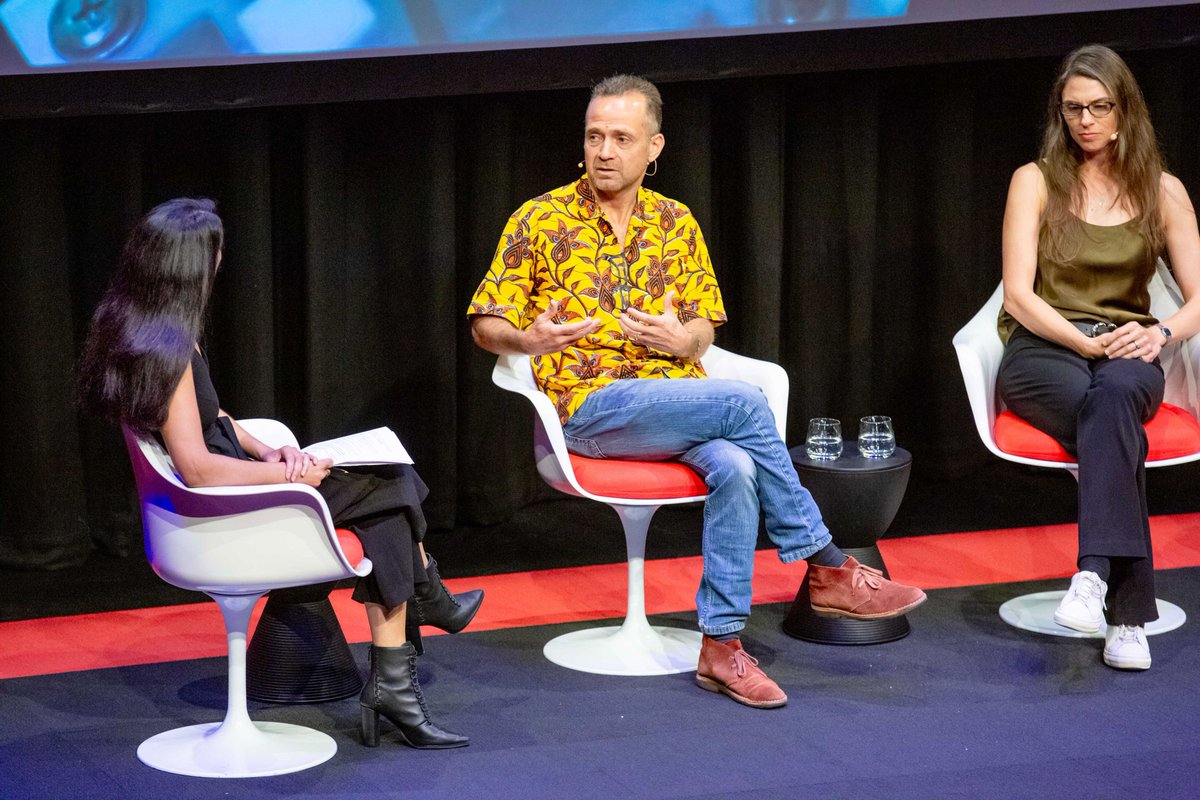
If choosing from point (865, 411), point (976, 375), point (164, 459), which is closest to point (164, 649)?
point (164, 459)

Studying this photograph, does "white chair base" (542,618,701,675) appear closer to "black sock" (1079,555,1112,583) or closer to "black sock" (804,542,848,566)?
"black sock" (804,542,848,566)

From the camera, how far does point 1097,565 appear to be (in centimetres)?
360

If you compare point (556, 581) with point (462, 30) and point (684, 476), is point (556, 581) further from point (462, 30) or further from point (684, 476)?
point (462, 30)

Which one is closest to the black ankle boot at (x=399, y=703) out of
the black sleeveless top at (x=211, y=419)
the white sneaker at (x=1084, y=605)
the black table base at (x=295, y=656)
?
the black table base at (x=295, y=656)

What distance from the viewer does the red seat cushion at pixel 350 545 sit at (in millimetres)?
3025

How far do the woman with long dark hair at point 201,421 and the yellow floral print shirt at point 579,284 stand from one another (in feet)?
2.12

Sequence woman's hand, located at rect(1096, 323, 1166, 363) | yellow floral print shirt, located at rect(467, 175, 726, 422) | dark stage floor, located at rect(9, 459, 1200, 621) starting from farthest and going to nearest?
dark stage floor, located at rect(9, 459, 1200, 621) < woman's hand, located at rect(1096, 323, 1166, 363) < yellow floral print shirt, located at rect(467, 175, 726, 422)

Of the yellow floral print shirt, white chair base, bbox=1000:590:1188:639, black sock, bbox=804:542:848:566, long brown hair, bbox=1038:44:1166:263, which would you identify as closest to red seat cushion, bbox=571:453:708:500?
the yellow floral print shirt

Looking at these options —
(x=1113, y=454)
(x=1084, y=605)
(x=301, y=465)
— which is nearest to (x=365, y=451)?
(x=301, y=465)

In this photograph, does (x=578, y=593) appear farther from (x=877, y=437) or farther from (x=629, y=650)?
(x=877, y=437)

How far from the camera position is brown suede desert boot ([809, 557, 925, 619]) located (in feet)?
11.6

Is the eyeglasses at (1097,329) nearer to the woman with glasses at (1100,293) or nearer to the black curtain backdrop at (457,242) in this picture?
the woman with glasses at (1100,293)

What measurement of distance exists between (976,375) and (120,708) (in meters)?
2.25

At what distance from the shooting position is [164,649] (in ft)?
12.6
